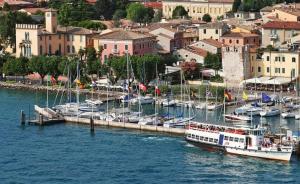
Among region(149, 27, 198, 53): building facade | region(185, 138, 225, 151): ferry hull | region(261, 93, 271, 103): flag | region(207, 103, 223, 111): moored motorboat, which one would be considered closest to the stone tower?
region(149, 27, 198, 53): building facade

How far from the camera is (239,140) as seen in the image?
1219 inches

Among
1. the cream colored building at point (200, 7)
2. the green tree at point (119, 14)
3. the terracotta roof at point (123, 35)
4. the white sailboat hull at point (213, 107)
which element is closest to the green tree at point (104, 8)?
the green tree at point (119, 14)

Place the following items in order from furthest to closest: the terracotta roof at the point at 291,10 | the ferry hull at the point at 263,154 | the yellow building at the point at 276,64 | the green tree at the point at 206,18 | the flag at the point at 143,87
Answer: the green tree at the point at 206,18 → the terracotta roof at the point at 291,10 → the yellow building at the point at 276,64 → the flag at the point at 143,87 → the ferry hull at the point at 263,154

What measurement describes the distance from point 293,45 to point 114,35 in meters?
7.14

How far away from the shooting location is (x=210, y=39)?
1838 inches

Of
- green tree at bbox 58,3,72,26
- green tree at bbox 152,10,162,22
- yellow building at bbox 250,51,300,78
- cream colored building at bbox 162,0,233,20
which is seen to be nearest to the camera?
yellow building at bbox 250,51,300,78

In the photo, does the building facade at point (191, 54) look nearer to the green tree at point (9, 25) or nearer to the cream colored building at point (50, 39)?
the cream colored building at point (50, 39)

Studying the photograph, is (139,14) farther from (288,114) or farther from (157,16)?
(288,114)

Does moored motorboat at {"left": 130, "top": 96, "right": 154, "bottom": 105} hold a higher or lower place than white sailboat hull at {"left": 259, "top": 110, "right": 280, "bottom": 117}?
higher

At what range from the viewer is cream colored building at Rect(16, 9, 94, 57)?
47219 millimetres

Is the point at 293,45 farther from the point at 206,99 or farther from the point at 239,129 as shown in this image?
the point at 239,129

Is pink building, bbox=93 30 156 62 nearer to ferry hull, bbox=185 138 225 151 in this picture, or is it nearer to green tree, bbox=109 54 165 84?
green tree, bbox=109 54 165 84

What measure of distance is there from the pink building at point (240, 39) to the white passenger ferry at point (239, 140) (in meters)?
13.6

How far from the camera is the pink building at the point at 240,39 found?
149 ft
